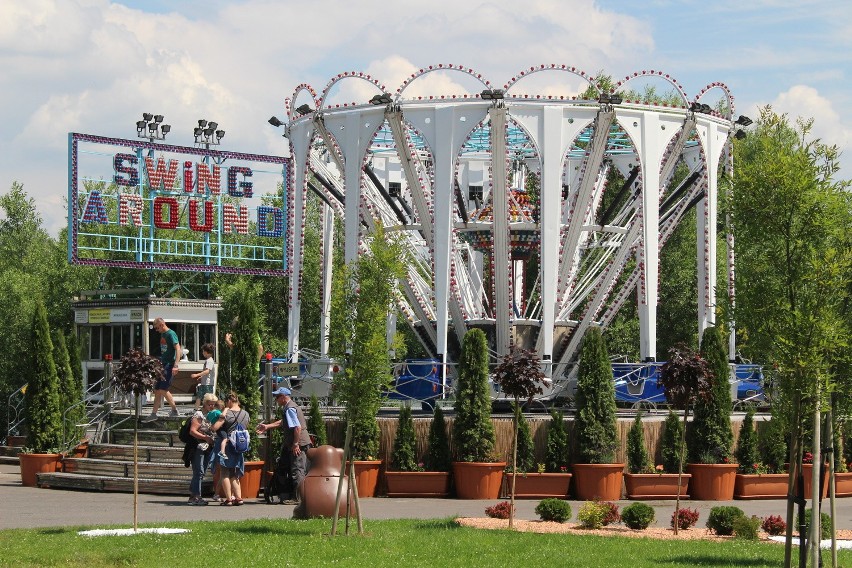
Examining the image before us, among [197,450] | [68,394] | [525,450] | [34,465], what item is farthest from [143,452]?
[525,450]

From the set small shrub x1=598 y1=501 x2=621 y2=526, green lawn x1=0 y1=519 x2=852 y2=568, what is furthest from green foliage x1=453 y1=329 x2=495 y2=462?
green lawn x1=0 y1=519 x2=852 y2=568

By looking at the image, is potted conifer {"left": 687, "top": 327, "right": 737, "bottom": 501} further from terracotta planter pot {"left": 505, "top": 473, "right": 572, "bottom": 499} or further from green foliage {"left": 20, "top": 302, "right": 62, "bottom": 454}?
green foliage {"left": 20, "top": 302, "right": 62, "bottom": 454}

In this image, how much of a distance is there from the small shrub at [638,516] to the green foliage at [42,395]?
12.0m

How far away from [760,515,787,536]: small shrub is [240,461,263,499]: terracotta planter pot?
333 inches

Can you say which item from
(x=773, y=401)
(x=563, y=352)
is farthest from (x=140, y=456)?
(x=773, y=401)

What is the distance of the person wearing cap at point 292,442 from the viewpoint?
63.8ft

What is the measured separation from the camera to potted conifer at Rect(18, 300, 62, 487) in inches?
955

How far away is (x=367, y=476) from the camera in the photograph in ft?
73.4

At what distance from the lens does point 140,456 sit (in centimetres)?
2383

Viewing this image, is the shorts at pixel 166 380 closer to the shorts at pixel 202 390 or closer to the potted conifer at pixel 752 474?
the shorts at pixel 202 390

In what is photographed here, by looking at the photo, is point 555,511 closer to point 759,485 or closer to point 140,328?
point 759,485

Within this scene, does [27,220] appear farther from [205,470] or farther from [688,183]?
[205,470]

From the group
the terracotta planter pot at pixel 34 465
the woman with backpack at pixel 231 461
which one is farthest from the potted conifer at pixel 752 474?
the terracotta planter pot at pixel 34 465

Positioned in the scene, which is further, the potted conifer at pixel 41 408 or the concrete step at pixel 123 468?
the potted conifer at pixel 41 408
